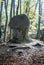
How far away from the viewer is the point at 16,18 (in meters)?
8.61

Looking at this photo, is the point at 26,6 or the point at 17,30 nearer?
the point at 17,30

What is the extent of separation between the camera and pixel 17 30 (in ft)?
27.9

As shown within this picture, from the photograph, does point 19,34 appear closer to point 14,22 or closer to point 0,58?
point 14,22

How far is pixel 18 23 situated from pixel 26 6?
297cm

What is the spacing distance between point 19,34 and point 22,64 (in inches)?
158

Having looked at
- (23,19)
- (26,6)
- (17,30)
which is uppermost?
(26,6)

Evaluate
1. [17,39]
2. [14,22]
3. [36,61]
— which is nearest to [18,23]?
[14,22]

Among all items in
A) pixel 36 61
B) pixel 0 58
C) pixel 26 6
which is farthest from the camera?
pixel 26 6

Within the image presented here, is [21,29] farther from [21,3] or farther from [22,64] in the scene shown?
[22,64]

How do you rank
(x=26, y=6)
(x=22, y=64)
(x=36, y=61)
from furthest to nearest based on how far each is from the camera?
(x=26, y=6) → (x=36, y=61) → (x=22, y=64)

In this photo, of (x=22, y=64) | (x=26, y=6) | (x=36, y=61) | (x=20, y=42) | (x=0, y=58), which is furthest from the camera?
(x=26, y=6)

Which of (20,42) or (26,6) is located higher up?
(26,6)

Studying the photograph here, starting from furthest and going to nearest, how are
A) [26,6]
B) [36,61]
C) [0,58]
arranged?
[26,6] → [0,58] → [36,61]

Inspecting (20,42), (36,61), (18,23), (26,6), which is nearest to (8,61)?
(36,61)
